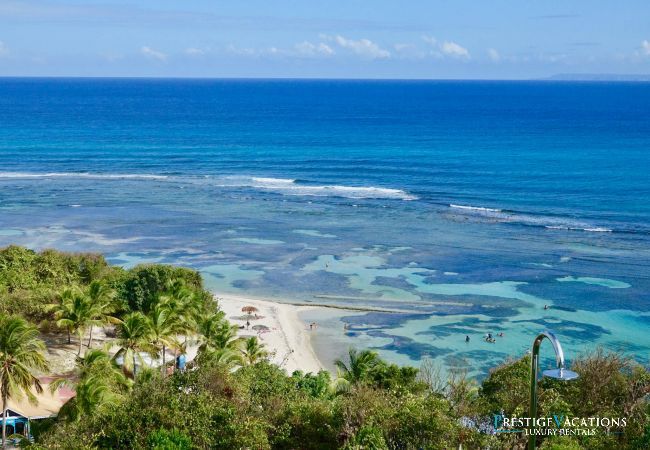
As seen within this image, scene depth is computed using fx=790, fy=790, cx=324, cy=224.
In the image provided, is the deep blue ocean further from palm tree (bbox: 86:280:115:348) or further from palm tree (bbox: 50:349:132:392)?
palm tree (bbox: 50:349:132:392)

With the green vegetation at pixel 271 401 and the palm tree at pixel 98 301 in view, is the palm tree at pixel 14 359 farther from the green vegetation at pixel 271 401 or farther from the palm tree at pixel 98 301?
the palm tree at pixel 98 301

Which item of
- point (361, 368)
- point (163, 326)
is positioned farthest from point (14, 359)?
point (361, 368)

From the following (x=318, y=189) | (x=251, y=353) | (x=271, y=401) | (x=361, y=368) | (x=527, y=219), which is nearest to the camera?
(x=271, y=401)

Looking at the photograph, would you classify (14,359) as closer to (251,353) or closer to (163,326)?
(163,326)

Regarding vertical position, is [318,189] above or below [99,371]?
above

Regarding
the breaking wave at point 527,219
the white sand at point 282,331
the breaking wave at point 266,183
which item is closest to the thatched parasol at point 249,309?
the white sand at point 282,331
